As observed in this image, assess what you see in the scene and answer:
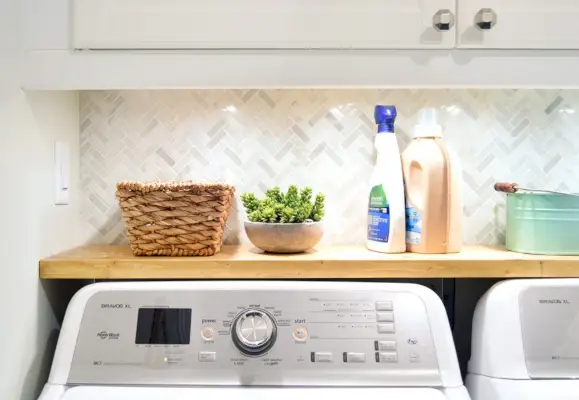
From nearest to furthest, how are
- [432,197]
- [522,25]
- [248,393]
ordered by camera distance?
[248,393]
[522,25]
[432,197]

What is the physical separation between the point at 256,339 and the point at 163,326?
18 centimetres

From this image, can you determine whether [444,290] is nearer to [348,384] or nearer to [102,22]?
[348,384]

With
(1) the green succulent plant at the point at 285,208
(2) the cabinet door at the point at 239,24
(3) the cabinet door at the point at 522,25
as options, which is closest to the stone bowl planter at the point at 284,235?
(1) the green succulent plant at the point at 285,208

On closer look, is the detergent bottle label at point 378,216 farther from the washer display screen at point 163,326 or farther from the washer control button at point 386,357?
the washer display screen at point 163,326

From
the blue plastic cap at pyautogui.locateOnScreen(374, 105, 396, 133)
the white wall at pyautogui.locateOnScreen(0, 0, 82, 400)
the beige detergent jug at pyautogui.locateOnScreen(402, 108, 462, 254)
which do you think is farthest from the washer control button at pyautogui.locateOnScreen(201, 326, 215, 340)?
the blue plastic cap at pyautogui.locateOnScreen(374, 105, 396, 133)

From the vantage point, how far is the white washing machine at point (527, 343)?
862 mm

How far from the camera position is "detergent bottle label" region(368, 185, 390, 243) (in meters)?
1.07

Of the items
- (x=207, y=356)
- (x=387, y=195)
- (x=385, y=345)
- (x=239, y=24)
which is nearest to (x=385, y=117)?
(x=387, y=195)

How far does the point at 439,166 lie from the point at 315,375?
20.5 inches

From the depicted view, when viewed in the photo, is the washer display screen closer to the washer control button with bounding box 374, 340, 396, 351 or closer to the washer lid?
the washer lid

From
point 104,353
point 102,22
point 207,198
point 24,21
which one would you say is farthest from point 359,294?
point 24,21

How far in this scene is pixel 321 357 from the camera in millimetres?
851

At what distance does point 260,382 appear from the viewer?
835 millimetres

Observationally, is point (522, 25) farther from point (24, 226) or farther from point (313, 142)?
point (24, 226)
